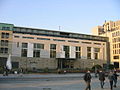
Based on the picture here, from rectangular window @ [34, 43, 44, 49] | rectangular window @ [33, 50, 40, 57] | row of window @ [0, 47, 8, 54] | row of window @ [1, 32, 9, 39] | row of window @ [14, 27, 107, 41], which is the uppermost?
row of window @ [14, 27, 107, 41]

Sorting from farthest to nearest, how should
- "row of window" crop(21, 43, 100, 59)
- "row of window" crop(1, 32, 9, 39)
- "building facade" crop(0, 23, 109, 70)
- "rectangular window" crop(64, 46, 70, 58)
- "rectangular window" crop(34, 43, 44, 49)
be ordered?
1. "rectangular window" crop(64, 46, 70, 58)
2. "rectangular window" crop(34, 43, 44, 49)
3. "row of window" crop(21, 43, 100, 59)
4. "building facade" crop(0, 23, 109, 70)
5. "row of window" crop(1, 32, 9, 39)

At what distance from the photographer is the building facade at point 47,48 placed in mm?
71688

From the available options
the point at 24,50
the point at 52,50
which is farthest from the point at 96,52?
the point at 24,50

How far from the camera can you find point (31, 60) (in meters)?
73.9

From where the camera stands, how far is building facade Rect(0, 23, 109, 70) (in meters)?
71.7

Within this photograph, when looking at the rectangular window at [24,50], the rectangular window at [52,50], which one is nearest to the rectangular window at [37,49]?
the rectangular window at [24,50]

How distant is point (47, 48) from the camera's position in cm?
7794

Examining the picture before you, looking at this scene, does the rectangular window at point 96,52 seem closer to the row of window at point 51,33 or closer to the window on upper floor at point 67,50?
the row of window at point 51,33

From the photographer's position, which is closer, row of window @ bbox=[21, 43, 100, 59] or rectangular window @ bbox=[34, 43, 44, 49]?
row of window @ bbox=[21, 43, 100, 59]

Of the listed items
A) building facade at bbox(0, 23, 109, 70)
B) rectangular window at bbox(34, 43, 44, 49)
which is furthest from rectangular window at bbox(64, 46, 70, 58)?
rectangular window at bbox(34, 43, 44, 49)

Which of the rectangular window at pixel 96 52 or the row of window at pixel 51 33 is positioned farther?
the rectangular window at pixel 96 52

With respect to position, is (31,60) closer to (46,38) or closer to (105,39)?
(46,38)

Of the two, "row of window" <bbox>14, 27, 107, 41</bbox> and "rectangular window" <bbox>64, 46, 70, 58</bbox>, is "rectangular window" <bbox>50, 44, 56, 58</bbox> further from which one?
"row of window" <bbox>14, 27, 107, 41</bbox>

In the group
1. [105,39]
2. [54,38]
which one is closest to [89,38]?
[105,39]
